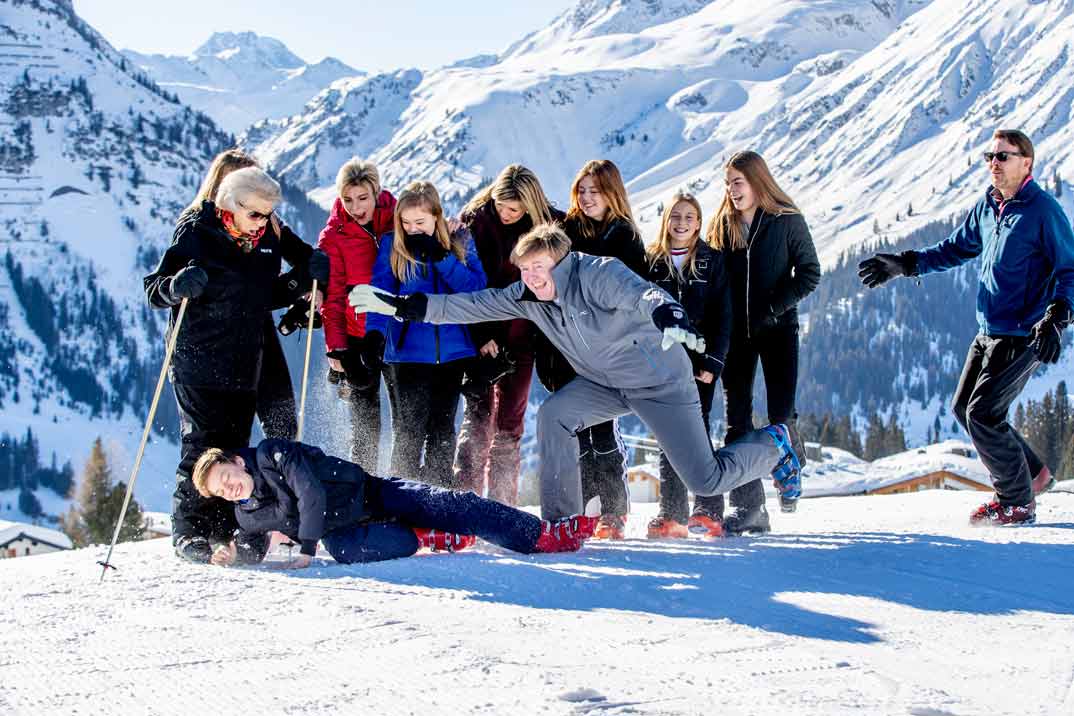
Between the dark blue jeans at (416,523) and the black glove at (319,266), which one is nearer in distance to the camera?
the dark blue jeans at (416,523)

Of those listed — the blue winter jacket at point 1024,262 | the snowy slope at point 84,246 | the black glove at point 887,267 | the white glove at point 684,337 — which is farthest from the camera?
the snowy slope at point 84,246

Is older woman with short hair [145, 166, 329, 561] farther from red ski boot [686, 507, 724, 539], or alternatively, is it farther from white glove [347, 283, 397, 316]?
red ski boot [686, 507, 724, 539]

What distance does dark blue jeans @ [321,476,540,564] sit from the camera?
5.24 metres

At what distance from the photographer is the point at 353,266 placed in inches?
261

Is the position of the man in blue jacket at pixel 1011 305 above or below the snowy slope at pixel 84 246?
below

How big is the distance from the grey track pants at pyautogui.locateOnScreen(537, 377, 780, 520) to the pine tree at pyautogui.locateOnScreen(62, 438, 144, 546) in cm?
3070

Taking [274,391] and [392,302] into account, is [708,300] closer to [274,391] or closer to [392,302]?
[392,302]

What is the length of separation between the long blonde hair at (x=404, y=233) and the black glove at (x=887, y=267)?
8.41ft

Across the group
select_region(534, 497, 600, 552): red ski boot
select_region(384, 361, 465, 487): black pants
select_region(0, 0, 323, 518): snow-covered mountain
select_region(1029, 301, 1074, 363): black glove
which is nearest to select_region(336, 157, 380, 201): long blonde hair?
select_region(384, 361, 465, 487): black pants

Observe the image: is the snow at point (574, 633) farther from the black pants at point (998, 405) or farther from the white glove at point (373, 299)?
the white glove at point (373, 299)

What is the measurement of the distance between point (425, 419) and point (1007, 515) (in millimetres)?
3425

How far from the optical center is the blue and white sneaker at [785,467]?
5.86m

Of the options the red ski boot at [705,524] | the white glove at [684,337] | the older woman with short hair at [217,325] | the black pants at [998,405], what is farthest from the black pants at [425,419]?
the black pants at [998,405]

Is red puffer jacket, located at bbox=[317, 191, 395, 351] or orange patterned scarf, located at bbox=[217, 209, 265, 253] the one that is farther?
red puffer jacket, located at bbox=[317, 191, 395, 351]
